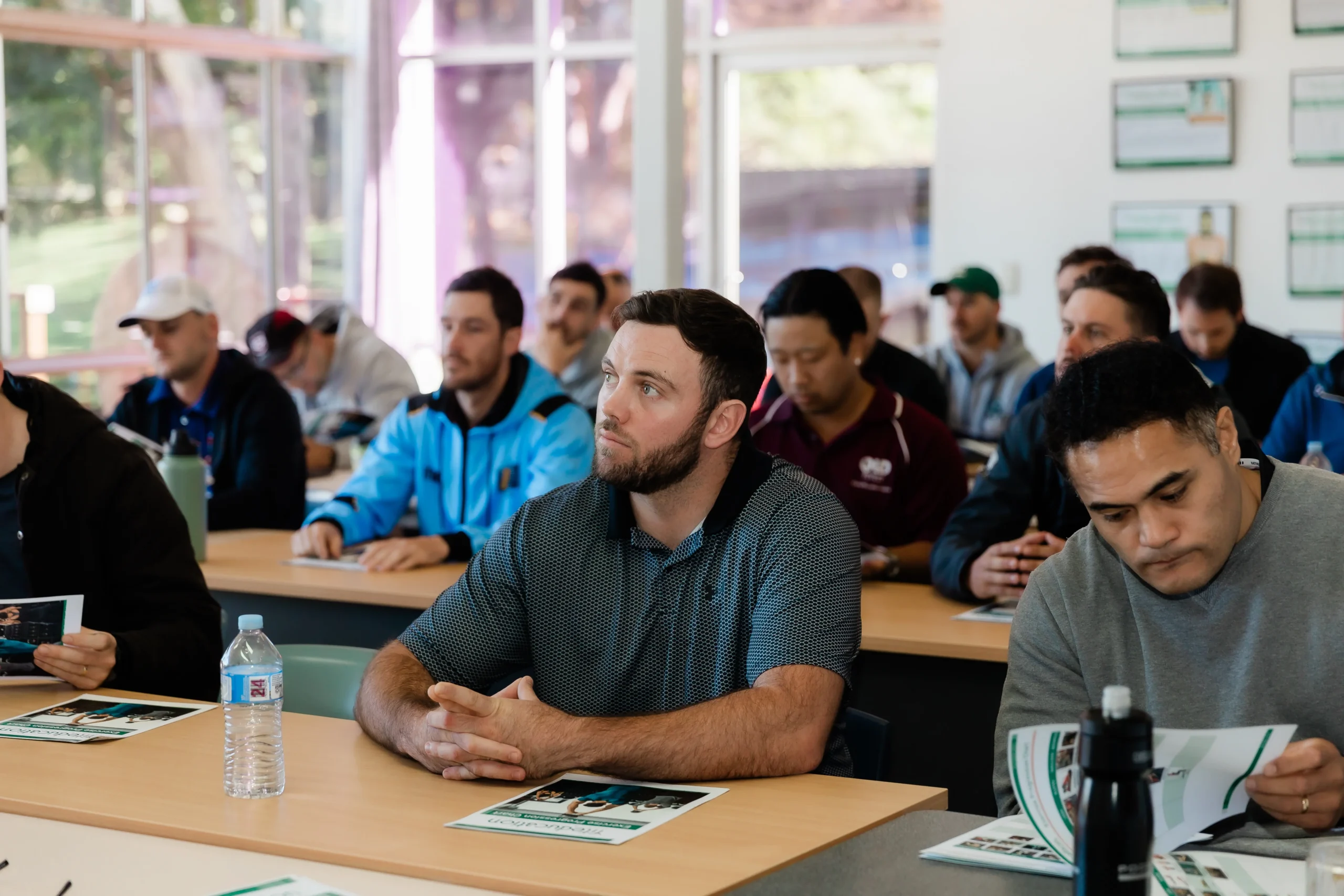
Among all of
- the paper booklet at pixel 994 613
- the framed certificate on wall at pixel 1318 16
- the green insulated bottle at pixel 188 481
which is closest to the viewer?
the paper booklet at pixel 994 613

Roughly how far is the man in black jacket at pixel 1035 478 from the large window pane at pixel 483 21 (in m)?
5.99

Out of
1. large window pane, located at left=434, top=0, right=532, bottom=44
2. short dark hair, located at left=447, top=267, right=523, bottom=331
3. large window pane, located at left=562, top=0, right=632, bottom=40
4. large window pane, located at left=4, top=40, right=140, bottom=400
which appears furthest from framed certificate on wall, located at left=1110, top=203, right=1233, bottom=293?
large window pane, located at left=4, top=40, right=140, bottom=400

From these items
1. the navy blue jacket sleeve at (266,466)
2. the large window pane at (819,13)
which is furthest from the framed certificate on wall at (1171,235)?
the navy blue jacket sleeve at (266,466)

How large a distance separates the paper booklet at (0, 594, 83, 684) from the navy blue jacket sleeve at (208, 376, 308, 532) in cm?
204

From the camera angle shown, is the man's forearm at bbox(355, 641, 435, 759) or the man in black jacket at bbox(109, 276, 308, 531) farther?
the man in black jacket at bbox(109, 276, 308, 531)

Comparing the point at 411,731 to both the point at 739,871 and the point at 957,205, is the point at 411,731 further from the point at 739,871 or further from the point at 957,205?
the point at 957,205

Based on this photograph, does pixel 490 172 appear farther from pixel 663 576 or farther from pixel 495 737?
pixel 495 737

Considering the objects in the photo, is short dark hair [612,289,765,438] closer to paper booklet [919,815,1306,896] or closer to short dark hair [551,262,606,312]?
paper booklet [919,815,1306,896]

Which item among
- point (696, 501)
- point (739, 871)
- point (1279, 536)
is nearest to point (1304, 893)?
point (1279, 536)

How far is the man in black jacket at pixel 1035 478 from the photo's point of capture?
3342mm

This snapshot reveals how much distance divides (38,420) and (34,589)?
298 mm

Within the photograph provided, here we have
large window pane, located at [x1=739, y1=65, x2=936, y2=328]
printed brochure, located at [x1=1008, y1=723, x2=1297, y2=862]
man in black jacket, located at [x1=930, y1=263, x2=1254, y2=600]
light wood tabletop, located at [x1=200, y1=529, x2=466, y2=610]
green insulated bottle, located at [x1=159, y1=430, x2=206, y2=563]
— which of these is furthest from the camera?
large window pane, located at [x1=739, y1=65, x2=936, y2=328]

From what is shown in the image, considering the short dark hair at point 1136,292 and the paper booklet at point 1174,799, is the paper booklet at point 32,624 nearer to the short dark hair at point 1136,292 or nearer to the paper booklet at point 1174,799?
the paper booklet at point 1174,799

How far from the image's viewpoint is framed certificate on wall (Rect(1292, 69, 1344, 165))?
270 inches
